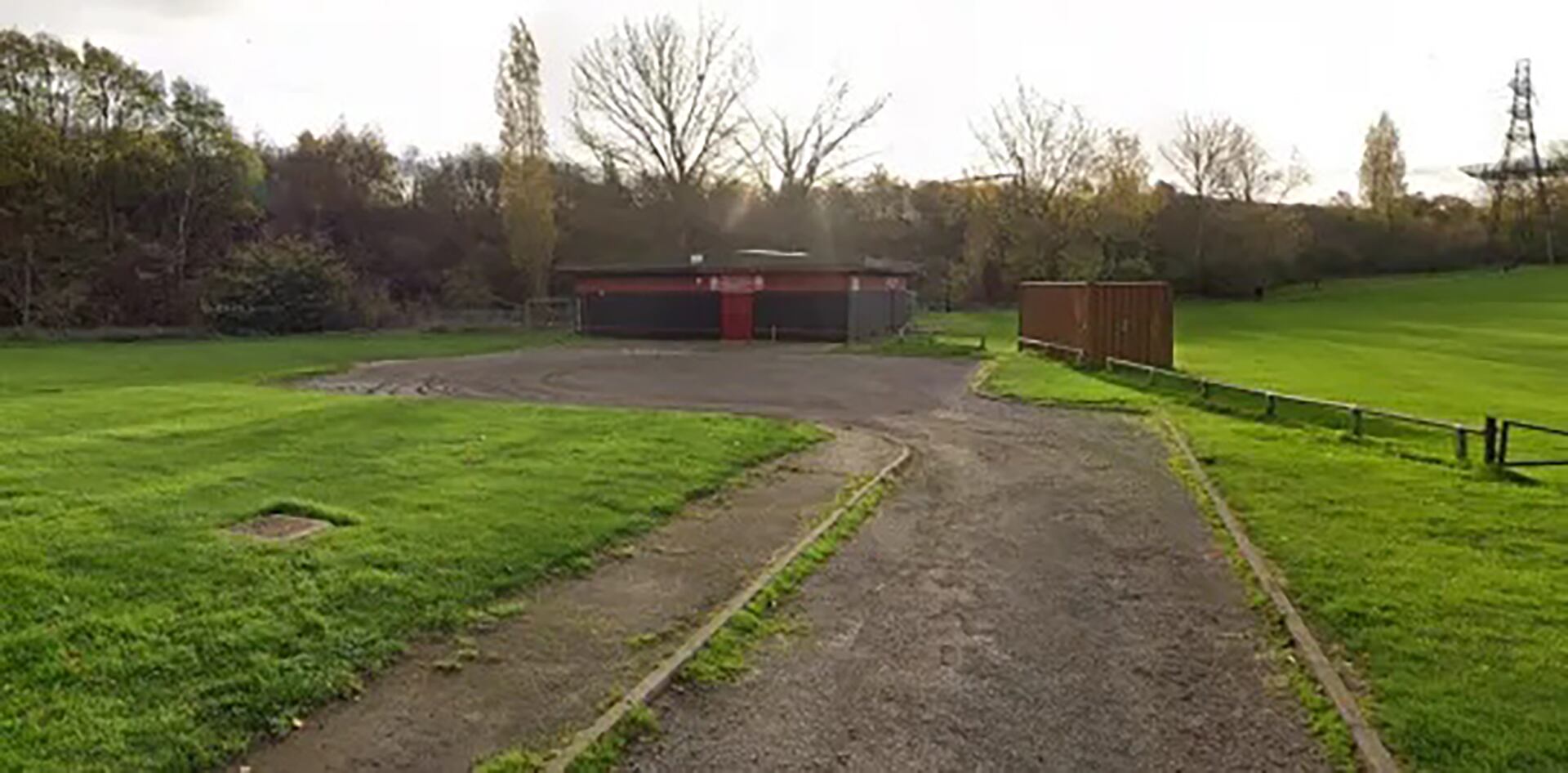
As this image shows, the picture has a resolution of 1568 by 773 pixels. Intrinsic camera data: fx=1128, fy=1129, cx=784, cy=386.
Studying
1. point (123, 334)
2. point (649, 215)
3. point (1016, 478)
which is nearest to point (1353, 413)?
point (1016, 478)

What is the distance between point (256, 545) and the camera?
7270mm

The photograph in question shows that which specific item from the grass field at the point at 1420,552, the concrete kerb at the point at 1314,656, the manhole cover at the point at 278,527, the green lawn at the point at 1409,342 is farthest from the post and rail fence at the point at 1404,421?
the manhole cover at the point at 278,527

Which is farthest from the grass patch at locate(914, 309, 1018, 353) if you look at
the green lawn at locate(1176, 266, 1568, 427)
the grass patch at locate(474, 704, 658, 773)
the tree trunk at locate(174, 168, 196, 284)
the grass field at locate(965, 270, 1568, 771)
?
the tree trunk at locate(174, 168, 196, 284)

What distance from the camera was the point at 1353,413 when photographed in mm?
14172

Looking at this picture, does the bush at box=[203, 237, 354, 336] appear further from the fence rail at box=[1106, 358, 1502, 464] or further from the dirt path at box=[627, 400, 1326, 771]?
the dirt path at box=[627, 400, 1326, 771]

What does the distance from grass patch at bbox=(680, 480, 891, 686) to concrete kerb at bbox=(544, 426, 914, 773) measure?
0.04m

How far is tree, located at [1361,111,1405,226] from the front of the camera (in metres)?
75.1

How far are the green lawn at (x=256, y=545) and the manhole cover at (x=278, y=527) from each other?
0.49ft

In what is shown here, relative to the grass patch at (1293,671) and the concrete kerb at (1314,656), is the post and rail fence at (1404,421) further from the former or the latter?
the grass patch at (1293,671)

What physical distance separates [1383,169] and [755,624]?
81.5 meters

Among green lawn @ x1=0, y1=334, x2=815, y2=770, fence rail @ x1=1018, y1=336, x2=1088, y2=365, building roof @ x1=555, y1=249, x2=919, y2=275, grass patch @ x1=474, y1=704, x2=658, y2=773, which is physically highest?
building roof @ x1=555, y1=249, x2=919, y2=275

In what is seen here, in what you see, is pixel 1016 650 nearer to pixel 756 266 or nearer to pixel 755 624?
pixel 755 624

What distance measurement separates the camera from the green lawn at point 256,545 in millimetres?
4746

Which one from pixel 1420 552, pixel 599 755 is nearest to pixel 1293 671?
pixel 1420 552
